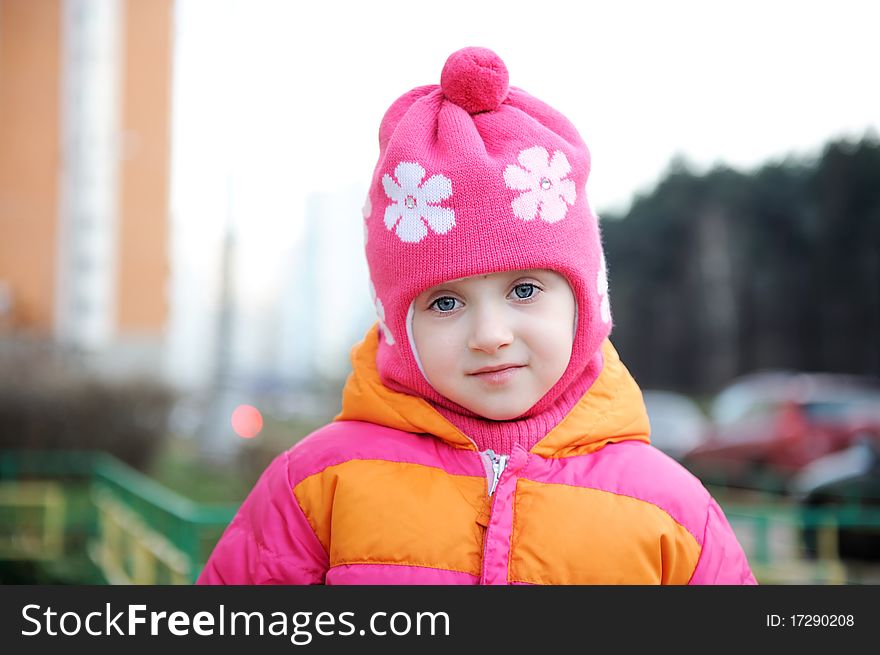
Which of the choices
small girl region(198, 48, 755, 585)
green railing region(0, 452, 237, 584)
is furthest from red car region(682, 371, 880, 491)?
small girl region(198, 48, 755, 585)

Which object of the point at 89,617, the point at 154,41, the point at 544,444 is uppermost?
the point at 154,41

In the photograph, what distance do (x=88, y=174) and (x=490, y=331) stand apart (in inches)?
317

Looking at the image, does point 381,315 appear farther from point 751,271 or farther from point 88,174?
point 88,174

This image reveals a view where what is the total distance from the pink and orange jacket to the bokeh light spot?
5.92 m

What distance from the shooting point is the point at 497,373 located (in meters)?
1.41

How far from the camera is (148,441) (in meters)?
6.98

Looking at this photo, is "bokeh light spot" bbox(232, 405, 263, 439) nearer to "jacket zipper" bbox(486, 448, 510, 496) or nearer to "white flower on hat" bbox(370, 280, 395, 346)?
"white flower on hat" bbox(370, 280, 395, 346)

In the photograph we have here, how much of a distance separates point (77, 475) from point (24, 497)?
1.70ft

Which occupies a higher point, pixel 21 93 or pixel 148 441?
pixel 21 93

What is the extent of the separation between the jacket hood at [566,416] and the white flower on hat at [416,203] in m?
0.28

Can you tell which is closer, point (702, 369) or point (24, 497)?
point (24, 497)

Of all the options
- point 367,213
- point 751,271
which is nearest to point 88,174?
point 751,271

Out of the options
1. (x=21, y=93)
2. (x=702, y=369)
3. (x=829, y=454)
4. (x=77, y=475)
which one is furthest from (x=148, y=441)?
(x=829, y=454)

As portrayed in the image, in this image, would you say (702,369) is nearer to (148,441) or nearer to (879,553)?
(879,553)
